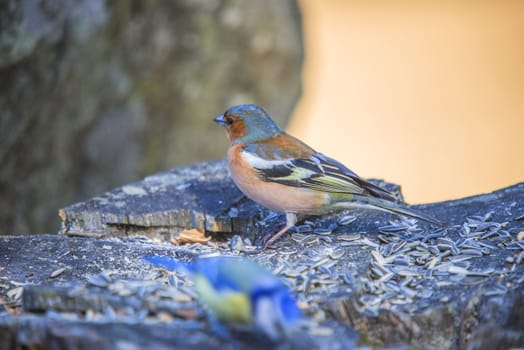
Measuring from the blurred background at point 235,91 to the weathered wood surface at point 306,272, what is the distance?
1.76m

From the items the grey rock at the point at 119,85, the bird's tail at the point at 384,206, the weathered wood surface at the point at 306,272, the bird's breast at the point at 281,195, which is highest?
the grey rock at the point at 119,85

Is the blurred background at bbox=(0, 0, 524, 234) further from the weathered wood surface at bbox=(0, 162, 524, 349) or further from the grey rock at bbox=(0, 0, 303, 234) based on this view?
the weathered wood surface at bbox=(0, 162, 524, 349)

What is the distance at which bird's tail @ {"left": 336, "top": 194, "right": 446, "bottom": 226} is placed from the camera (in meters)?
4.71

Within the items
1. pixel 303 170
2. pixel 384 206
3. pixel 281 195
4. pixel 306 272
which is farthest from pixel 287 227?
pixel 306 272

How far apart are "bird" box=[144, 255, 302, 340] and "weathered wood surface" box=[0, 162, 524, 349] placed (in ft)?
0.31

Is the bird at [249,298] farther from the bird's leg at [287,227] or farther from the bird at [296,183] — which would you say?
the bird at [296,183]

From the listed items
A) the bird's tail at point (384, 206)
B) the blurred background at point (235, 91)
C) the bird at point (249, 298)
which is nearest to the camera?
the bird at point (249, 298)

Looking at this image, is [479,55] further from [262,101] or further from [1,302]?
[1,302]

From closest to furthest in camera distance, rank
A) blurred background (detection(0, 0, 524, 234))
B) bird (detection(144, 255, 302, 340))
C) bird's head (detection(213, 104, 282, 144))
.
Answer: bird (detection(144, 255, 302, 340))
bird's head (detection(213, 104, 282, 144))
blurred background (detection(0, 0, 524, 234))

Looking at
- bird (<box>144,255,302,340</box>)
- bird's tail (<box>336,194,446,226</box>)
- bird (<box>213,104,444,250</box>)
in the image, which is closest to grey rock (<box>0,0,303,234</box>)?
bird (<box>213,104,444,250</box>)

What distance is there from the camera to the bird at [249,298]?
10.3 feet

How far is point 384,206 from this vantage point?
487 centimetres

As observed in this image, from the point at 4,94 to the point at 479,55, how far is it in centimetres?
1009

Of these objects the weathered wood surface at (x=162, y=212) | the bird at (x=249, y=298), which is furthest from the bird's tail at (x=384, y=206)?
the bird at (x=249, y=298)
